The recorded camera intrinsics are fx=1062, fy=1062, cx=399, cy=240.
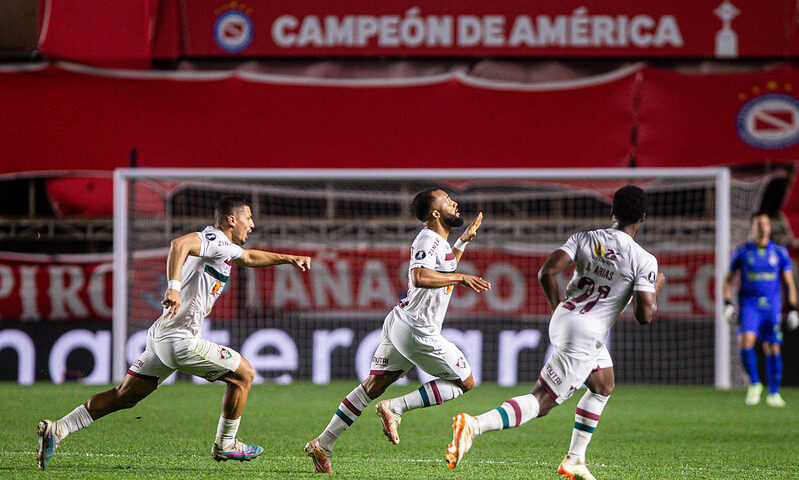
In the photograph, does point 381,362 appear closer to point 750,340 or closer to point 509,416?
point 509,416

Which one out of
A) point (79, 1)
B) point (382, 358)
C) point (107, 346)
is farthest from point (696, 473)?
point (79, 1)

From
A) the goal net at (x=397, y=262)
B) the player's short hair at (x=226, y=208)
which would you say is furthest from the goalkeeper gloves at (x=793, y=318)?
the player's short hair at (x=226, y=208)

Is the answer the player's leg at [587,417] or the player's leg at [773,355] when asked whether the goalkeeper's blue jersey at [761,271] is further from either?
the player's leg at [587,417]

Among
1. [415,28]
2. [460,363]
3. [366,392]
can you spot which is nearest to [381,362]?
[366,392]

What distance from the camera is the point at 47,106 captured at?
1432 cm

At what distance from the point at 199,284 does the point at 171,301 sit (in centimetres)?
47

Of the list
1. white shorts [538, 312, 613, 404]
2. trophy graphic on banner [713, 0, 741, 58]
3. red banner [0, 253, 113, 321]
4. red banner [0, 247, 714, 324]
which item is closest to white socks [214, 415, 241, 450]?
white shorts [538, 312, 613, 404]

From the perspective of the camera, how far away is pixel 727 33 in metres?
14.7

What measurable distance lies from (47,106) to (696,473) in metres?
11.0

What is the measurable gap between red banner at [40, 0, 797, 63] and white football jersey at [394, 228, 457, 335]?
9227 mm

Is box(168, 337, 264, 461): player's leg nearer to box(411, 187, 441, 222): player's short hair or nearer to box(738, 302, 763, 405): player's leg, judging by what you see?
box(411, 187, 441, 222): player's short hair

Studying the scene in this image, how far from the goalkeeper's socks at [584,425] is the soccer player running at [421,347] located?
876mm

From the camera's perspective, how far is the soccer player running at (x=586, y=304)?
5234 millimetres

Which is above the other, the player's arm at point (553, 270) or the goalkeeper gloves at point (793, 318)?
the player's arm at point (553, 270)
